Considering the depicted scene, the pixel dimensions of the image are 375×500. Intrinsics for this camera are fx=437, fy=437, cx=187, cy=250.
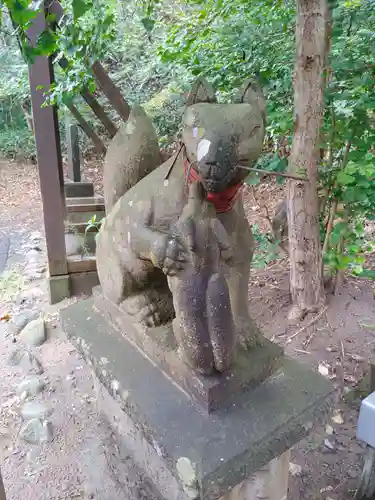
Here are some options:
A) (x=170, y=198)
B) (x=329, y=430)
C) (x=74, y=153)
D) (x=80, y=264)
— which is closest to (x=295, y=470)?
(x=329, y=430)

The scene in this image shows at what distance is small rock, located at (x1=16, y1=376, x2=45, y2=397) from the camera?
1.88 metres

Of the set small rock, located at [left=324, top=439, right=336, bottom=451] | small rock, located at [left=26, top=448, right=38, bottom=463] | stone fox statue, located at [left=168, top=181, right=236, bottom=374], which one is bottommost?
small rock, located at [left=324, top=439, right=336, bottom=451]

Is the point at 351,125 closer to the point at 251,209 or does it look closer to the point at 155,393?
the point at 155,393

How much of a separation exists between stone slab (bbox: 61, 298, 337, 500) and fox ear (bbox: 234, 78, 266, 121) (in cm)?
67

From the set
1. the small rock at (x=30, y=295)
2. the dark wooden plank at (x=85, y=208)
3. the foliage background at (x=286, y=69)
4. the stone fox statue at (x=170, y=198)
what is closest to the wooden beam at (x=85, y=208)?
the dark wooden plank at (x=85, y=208)

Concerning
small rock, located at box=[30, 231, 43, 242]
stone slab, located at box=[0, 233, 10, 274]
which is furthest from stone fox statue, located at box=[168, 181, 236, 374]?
small rock, located at box=[30, 231, 43, 242]

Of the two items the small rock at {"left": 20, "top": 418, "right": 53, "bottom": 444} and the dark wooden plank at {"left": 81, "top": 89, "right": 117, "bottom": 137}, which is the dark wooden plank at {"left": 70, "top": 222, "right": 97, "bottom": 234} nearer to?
the dark wooden plank at {"left": 81, "top": 89, "right": 117, "bottom": 137}

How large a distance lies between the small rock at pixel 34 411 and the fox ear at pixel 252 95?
142cm

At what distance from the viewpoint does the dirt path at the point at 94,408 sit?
1.46 meters

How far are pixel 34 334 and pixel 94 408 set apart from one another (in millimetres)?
671

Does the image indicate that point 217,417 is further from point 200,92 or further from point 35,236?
point 35,236

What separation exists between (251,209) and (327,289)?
5.83ft

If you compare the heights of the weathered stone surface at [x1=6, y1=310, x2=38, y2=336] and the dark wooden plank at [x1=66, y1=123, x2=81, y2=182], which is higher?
the dark wooden plank at [x1=66, y1=123, x2=81, y2=182]

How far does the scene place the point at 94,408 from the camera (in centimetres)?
178
